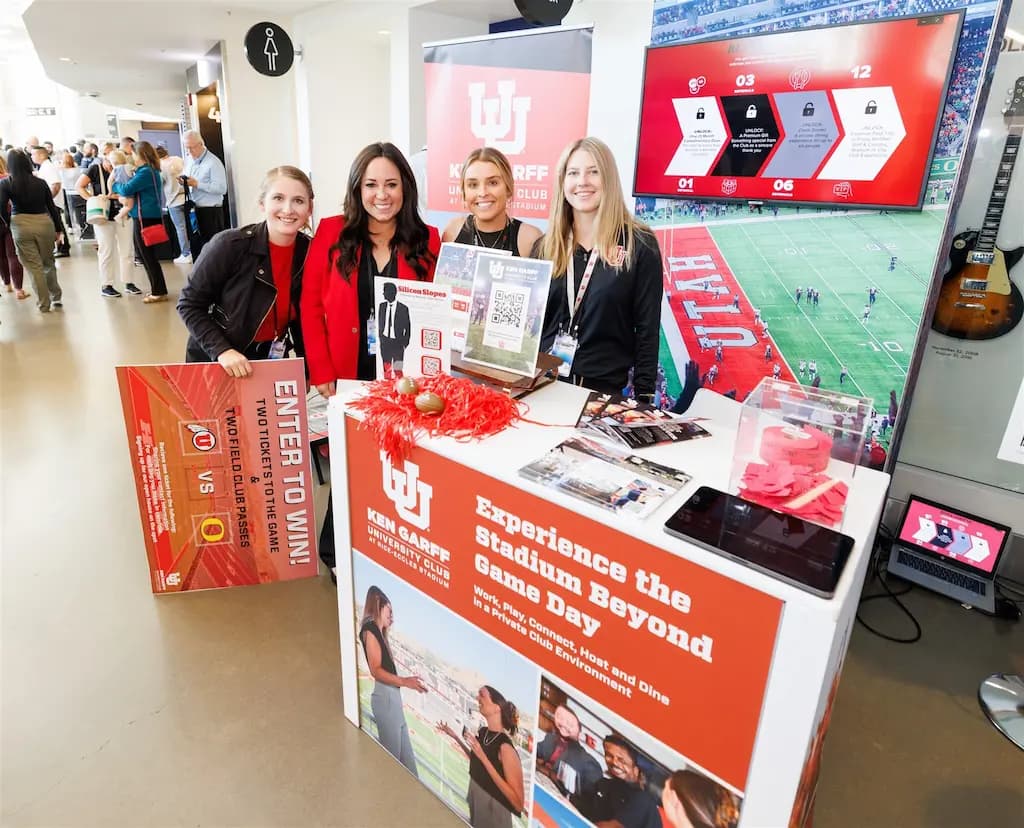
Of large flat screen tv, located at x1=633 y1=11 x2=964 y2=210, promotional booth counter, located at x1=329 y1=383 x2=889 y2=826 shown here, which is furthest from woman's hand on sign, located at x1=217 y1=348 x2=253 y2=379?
large flat screen tv, located at x1=633 y1=11 x2=964 y2=210

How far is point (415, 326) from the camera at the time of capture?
1.55 m

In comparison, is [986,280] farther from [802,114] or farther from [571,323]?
[571,323]

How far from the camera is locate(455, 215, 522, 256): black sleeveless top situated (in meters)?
2.47

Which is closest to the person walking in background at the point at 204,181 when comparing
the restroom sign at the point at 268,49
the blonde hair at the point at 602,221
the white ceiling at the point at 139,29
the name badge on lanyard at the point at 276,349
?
the white ceiling at the point at 139,29

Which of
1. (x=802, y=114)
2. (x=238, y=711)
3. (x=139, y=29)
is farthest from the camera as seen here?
(x=139, y=29)

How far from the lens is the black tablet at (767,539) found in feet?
3.11

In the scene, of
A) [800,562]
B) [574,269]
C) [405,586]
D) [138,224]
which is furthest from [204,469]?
[138,224]

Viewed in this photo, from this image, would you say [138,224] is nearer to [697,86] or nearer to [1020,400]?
[697,86]

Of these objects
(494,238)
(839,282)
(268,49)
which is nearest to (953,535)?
(839,282)

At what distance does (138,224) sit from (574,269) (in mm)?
6626

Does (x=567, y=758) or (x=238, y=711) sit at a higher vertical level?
(x=567, y=758)

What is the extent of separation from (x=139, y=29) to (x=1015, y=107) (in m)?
9.18

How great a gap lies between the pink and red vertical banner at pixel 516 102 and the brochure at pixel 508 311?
5.99ft

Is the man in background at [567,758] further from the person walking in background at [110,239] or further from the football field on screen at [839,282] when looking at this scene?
the person walking in background at [110,239]
